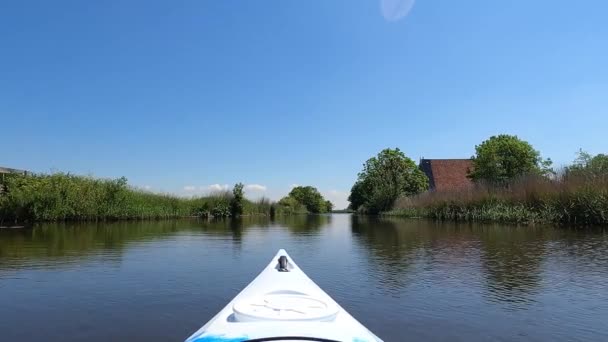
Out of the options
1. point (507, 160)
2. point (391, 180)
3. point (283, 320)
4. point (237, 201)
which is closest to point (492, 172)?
point (507, 160)

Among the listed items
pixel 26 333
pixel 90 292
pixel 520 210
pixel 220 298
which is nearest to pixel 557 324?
pixel 220 298

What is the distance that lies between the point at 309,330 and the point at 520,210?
17971mm

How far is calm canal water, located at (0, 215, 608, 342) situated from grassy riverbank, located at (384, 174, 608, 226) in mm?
5142

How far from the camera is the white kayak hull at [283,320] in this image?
2.14 m

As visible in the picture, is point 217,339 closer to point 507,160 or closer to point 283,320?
point 283,320

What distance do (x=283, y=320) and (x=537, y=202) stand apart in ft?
58.0

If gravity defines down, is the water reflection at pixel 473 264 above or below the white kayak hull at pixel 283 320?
below

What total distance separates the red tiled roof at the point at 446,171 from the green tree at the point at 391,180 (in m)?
4.59

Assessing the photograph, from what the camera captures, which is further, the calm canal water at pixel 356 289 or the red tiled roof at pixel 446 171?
the red tiled roof at pixel 446 171

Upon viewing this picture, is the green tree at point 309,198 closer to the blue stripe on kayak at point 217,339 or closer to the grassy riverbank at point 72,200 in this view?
the grassy riverbank at point 72,200

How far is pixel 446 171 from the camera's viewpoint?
5472cm

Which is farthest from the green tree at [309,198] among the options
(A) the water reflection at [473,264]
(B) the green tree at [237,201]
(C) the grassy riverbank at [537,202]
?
(A) the water reflection at [473,264]

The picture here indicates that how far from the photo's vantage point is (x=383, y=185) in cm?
4812

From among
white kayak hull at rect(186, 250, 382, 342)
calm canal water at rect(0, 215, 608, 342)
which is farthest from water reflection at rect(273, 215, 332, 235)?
white kayak hull at rect(186, 250, 382, 342)
